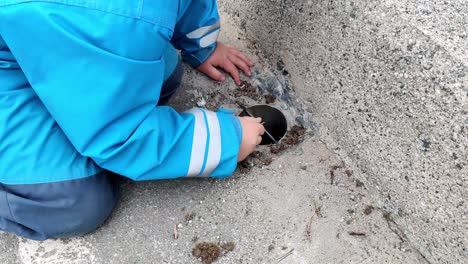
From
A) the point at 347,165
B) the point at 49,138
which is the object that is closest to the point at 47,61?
the point at 49,138

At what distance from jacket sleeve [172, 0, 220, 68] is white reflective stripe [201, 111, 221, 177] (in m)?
0.33

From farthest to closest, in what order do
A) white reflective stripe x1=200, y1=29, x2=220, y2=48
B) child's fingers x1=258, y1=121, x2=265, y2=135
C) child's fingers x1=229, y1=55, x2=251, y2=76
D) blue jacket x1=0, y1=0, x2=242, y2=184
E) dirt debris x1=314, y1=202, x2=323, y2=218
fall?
1. child's fingers x1=229, y1=55, x2=251, y2=76
2. white reflective stripe x1=200, y1=29, x2=220, y2=48
3. child's fingers x1=258, y1=121, x2=265, y2=135
4. dirt debris x1=314, y1=202, x2=323, y2=218
5. blue jacket x1=0, y1=0, x2=242, y2=184

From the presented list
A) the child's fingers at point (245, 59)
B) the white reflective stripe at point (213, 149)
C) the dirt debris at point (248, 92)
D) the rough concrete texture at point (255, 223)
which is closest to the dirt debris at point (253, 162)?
the rough concrete texture at point (255, 223)

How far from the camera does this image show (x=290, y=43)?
1.66 m

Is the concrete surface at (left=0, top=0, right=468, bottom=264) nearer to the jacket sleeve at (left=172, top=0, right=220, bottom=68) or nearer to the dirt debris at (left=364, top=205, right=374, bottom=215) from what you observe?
the dirt debris at (left=364, top=205, right=374, bottom=215)

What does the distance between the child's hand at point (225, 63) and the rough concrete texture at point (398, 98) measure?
20 centimetres

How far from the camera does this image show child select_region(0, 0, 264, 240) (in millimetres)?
1135

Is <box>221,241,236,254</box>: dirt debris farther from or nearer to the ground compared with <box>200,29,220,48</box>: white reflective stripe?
nearer to the ground

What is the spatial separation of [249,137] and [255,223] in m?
0.25

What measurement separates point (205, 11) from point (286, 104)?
1.34ft

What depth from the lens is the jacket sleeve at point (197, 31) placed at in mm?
1579

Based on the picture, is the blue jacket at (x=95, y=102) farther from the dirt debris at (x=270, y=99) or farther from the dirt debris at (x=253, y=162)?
the dirt debris at (x=270, y=99)

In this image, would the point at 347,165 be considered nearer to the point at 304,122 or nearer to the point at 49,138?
the point at 304,122

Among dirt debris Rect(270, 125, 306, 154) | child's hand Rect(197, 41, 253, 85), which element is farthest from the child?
child's hand Rect(197, 41, 253, 85)
